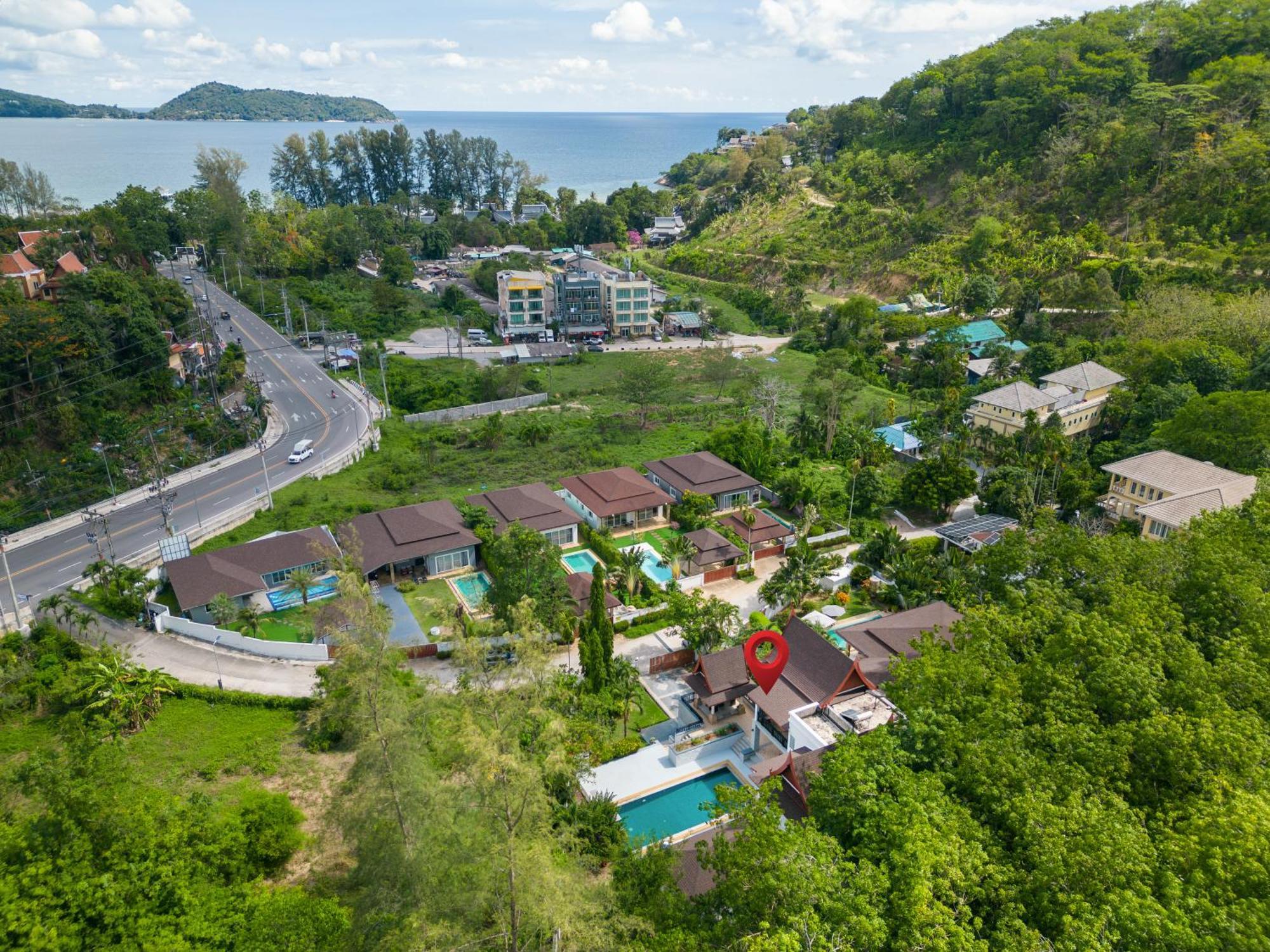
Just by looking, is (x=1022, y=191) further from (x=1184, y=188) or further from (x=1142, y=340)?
(x=1142, y=340)

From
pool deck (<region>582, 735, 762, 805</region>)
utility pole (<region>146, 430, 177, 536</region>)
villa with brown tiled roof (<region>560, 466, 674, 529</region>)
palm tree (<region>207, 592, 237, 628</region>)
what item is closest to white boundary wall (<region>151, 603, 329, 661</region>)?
palm tree (<region>207, 592, 237, 628</region>)

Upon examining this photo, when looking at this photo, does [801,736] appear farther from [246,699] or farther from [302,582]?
[302,582]

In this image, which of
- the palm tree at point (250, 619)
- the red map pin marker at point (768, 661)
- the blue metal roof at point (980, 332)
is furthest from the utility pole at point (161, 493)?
the blue metal roof at point (980, 332)

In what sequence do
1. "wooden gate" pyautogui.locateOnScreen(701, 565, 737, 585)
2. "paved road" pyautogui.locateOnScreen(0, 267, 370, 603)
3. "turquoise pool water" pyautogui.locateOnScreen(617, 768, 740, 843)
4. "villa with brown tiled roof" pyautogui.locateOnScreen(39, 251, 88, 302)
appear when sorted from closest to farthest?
"turquoise pool water" pyautogui.locateOnScreen(617, 768, 740, 843) → "paved road" pyautogui.locateOnScreen(0, 267, 370, 603) → "wooden gate" pyautogui.locateOnScreen(701, 565, 737, 585) → "villa with brown tiled roof" pyautogui.locateOnScreen(39, 251, 88, 302)

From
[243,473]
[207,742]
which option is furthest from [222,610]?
[243,473]

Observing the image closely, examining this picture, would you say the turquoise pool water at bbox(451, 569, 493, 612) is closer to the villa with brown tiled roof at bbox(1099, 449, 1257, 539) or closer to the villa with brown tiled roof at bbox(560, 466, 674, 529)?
the villa with brown tiled roof at bbox(560, 466, 674, 529)

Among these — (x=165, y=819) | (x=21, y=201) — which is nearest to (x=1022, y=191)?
(x=165, y=819)
